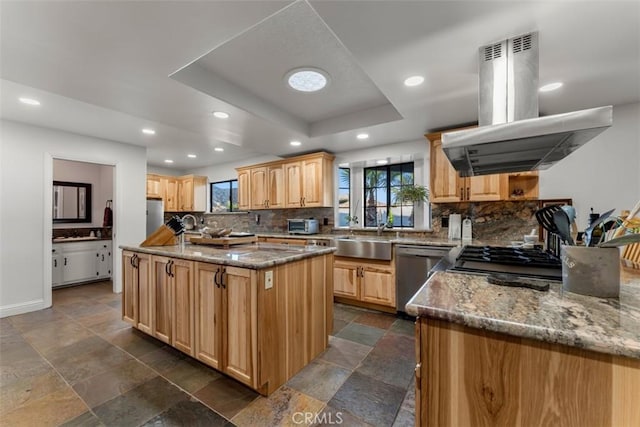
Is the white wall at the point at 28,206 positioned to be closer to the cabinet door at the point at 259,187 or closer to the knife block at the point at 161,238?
the knife block at the point at 161,238

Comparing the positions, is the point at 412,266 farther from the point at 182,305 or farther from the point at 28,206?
the point at 28,206

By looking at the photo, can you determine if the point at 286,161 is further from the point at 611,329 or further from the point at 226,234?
the point at 611,329

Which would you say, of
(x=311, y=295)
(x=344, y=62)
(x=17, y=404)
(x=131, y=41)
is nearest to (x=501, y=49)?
(x=344, y=62)

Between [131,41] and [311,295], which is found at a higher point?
[131,41]

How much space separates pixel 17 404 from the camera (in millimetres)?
1664

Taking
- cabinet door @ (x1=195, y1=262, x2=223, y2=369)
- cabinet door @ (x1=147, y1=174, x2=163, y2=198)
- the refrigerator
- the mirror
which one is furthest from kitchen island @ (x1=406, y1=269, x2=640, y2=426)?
the mirror

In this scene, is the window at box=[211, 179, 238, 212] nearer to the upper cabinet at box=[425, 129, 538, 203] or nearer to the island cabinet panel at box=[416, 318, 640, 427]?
the upper cabinet at box=[425, 129, 538, 203]

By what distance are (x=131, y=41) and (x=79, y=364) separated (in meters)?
2.48

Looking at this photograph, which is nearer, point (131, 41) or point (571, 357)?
point (571, 357)

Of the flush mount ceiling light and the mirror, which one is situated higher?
the flush mount ceiling light

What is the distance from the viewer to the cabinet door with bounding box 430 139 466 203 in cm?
317

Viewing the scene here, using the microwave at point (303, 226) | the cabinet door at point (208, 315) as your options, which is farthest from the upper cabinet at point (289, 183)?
the cabinet door at point (208, 315)

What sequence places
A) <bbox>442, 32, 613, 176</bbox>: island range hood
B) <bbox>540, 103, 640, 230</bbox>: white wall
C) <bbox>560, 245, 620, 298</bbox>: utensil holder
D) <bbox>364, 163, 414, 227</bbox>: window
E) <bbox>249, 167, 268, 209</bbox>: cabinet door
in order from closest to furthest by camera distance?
1. <bbox>560, 245, 620, 298</bbox>: utensil holder
2. <bbox>442, 32, 613, 176</bbox>: island range hood
3. <bbox>540, 103, 640, 230</bbox>: white wall
4. <bbox>364, 163, 414, 227</bbox>: window
5. <bbox>249, 167, 268, 209</bbox>: cabinet door

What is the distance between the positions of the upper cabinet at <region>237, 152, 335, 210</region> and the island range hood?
2.60 metres
